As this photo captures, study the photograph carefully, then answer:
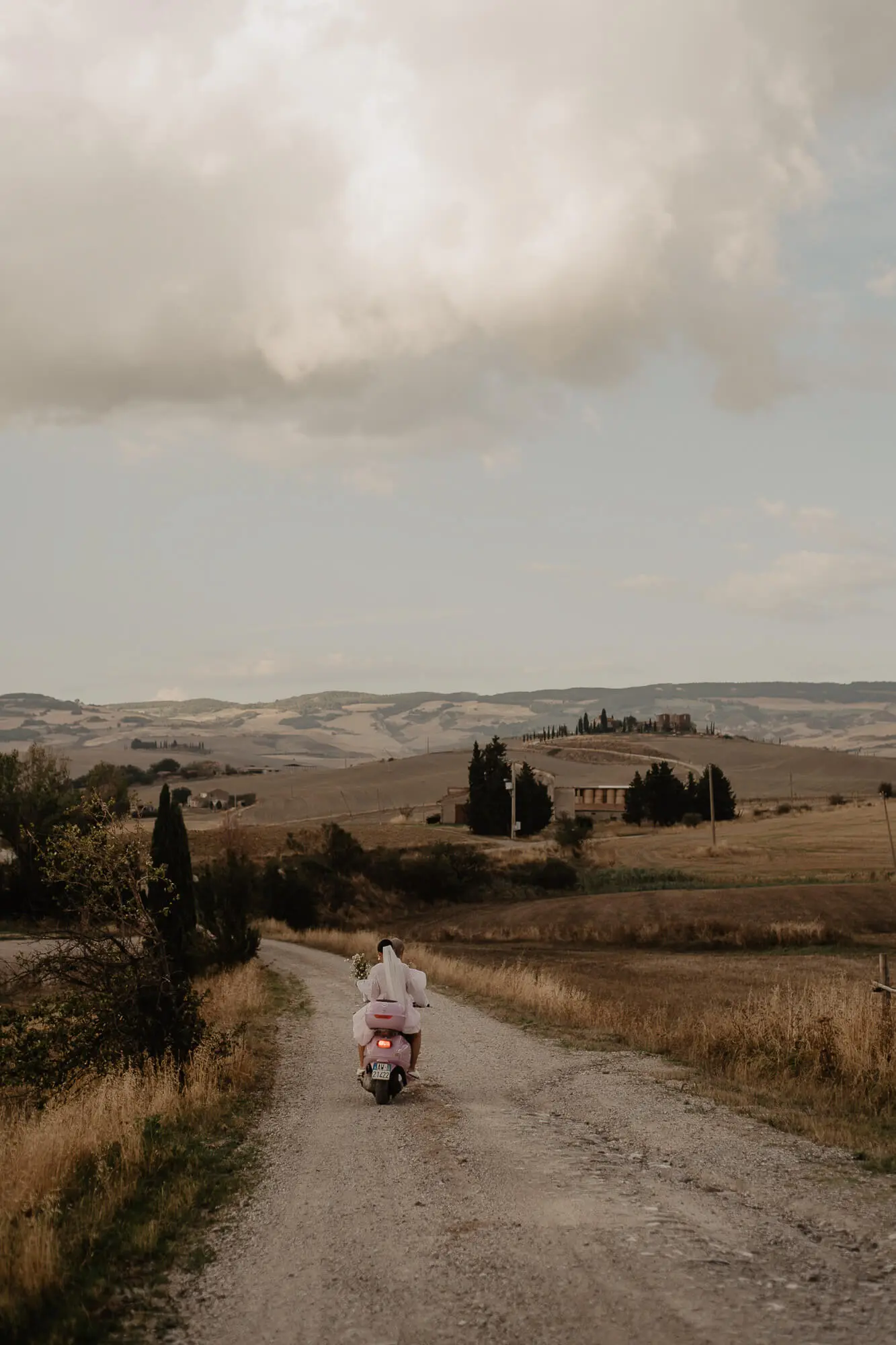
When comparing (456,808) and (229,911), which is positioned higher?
(229,911)

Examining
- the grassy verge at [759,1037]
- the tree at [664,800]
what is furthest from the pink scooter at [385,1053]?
the tree at [664,800]

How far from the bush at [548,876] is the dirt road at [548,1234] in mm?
72169

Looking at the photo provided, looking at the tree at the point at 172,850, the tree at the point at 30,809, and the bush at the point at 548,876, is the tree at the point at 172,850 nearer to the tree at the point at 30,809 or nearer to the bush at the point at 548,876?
the tree at the point at 30,809

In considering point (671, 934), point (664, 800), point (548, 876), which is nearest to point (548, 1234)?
point (671, 934)

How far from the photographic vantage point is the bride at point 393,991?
14.3m

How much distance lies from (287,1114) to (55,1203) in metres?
4.57

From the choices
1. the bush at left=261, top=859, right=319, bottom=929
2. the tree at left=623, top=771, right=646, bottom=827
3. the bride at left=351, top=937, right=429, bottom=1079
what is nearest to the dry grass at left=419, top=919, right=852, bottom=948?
the bush at left=261, top=859, right=319, bottom=929

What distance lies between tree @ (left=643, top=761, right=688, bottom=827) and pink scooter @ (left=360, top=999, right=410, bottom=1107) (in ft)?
399

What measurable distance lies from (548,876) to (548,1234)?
257 feet

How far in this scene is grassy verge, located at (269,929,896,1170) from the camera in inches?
495

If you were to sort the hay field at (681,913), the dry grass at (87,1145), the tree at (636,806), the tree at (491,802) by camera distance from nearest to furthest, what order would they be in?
the dry grass at (87,1145)
the hay field at (681,913)
the tree at (491,802)
the tree at (636,806)

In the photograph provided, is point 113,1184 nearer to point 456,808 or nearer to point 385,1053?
point 385,1053

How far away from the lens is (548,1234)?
792 centimetres

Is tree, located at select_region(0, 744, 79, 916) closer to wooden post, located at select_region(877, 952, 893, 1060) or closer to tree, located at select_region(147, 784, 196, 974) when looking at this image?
tree, located at select_region(147, 784, 196, 974)
